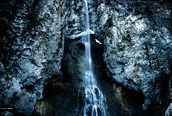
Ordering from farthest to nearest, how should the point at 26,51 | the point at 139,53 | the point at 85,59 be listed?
the point at 85,59, the point at 139,53, the point at 26,51

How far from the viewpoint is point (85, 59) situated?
1445 centimetres

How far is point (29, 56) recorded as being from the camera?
1164 cm

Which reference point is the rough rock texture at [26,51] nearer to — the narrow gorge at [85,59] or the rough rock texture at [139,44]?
the narrow gorge at [85,59]

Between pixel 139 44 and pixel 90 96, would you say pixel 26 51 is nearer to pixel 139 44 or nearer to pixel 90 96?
pixel 90 96

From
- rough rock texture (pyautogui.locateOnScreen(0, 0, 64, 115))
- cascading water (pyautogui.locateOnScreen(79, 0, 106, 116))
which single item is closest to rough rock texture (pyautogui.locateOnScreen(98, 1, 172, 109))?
cascading water (pyautogui.locateOnScreen(79, 0, 106, 116))

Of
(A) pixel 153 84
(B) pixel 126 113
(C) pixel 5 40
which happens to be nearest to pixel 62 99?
(B) pixel 126 113

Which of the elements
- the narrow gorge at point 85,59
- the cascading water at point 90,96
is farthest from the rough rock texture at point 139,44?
the cascading water at point 90,96

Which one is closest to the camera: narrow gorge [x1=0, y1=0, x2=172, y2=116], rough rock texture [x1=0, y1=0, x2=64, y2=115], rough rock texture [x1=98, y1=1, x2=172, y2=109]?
rough rock texture [x1=0, y1=0, x2=64, y2=115]

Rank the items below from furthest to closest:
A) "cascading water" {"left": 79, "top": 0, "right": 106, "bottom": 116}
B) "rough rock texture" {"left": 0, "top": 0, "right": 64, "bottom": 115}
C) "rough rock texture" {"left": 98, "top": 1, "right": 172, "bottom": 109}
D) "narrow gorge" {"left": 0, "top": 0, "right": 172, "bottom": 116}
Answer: "rough rock texture" {"left": 98, "top": 1, "right": 172, "bottom": 109} < "cascading water" {"left": 79, "top": 0, "right": 106, "bottom": 116} < "narrow gorge" {"left": 0, "top": 0, "right": 172, "bottom": 116} < "rough rock texture" {"left": 0, "top": 0, "right": 64, "bottom": 115}

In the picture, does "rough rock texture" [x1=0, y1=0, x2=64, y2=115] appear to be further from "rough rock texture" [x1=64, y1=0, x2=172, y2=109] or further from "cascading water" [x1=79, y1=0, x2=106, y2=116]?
"rough rock texture" [x1=64, y1=0, x2=172, y2=109]

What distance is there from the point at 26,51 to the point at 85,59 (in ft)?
14.3

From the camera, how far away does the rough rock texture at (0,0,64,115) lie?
10.9 meters

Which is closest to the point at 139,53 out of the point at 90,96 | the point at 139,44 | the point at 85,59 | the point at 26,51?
the point at 139,44

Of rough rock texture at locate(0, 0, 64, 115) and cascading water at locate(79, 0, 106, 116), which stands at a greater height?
rough rock texture at locate(0, 0, 64, 115)
